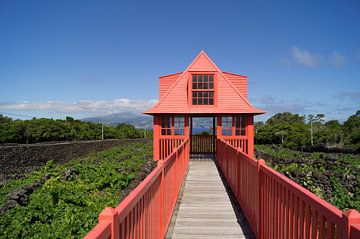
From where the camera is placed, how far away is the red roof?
1372cm

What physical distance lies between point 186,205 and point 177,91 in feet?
28.2

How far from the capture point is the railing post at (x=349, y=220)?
174 cm

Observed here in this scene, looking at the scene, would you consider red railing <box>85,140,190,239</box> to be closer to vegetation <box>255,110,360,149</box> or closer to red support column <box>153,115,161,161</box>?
red support column <box>153,115,161,161</box>

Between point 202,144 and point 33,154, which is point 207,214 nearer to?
point 202,144

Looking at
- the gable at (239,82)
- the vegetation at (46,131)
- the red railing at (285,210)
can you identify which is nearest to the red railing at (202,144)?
the gable at (239,82)

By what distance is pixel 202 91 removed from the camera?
14008 mm

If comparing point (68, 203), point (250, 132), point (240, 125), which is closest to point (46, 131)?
point (240, 125)

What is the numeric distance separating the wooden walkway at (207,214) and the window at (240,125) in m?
5.65

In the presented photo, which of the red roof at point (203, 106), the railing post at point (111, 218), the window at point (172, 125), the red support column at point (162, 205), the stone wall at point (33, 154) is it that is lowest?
the stone wall at point (33, 154)

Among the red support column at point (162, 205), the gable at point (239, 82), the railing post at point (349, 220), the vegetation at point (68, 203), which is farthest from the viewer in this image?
the gable at point (239, 82)

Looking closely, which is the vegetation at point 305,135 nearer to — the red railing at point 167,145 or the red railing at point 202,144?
the red railing at point 202,144

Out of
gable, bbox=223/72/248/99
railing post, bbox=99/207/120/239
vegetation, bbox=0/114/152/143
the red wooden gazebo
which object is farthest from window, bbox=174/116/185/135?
vegetation, bbox=0/114/152/143

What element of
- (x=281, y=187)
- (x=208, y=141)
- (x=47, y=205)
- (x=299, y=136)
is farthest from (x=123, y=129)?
(x=281, y=187)

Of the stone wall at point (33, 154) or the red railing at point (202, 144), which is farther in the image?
the stone wall at point (33, 154)
